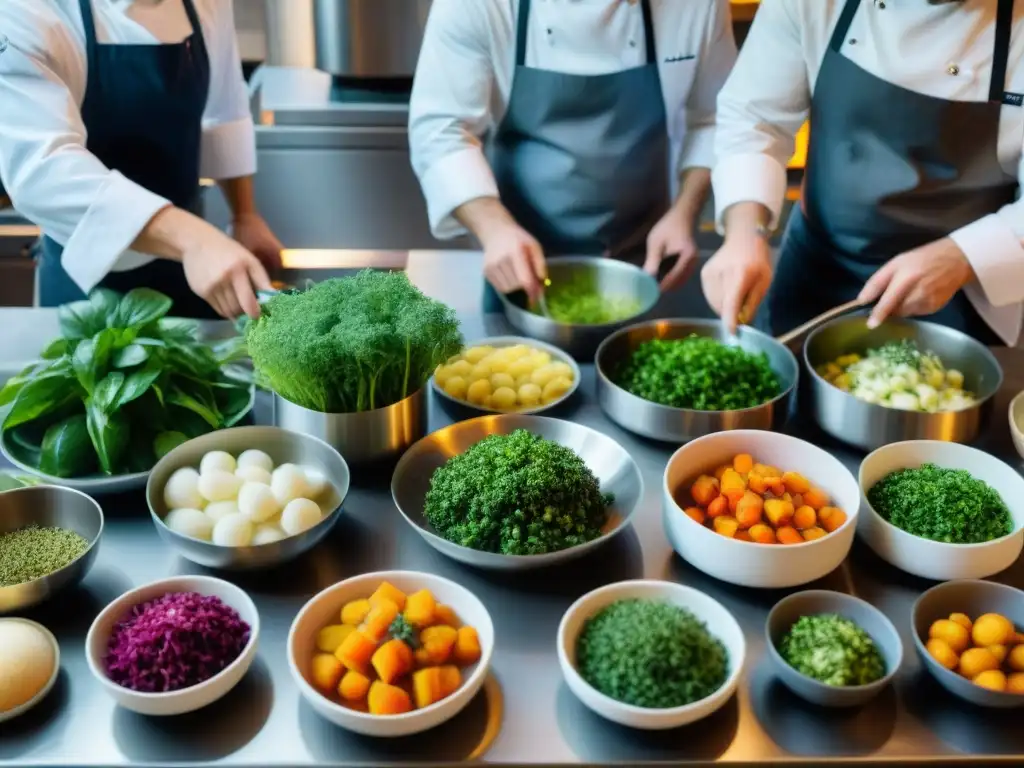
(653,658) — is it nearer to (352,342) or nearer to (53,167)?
(352,342)

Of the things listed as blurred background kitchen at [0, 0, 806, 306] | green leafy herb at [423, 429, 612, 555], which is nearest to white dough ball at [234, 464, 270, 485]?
green leafy herb at [423, 429, 612, 555]

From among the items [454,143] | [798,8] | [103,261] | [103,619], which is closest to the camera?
[103,619]

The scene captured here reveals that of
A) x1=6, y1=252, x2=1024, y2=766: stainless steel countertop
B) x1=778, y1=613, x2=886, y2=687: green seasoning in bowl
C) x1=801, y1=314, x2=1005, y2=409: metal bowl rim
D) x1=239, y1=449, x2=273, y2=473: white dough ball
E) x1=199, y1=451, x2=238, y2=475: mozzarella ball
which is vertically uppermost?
x1=801, y1=314, x2=1005, y2=409: metal bowl rim

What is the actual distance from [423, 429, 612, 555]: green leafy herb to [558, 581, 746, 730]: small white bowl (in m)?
0.11

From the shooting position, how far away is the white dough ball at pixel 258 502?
4.27ft

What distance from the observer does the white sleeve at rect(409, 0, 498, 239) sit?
2.13 metres

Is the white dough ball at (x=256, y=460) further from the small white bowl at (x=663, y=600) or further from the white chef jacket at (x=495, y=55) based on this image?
the white chef jacket at (x=495, y=55)

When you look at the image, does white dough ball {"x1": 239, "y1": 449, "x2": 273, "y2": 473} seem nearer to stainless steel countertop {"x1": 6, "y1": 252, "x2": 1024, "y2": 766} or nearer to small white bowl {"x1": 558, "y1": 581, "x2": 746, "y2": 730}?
stainless steel countertop {"x1": 6, "y1": 252, "x2": 1024, "y2": 766}

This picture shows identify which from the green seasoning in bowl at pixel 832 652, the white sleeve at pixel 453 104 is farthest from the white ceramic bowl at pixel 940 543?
the white sleeve at pixel 453 104

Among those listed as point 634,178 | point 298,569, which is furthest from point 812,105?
point 298,569

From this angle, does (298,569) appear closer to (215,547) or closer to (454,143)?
(215,547)

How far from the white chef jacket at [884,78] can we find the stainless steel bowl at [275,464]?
40.5 inches

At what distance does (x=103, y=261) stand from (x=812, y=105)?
1.45m

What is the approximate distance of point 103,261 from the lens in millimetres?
1777
